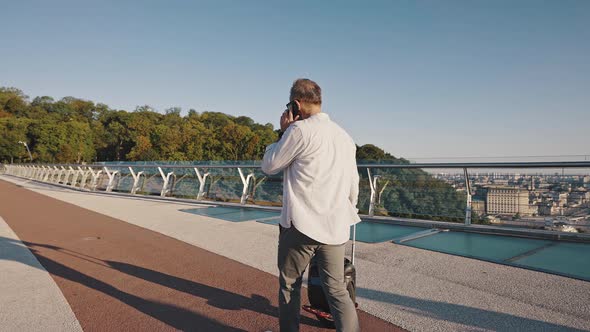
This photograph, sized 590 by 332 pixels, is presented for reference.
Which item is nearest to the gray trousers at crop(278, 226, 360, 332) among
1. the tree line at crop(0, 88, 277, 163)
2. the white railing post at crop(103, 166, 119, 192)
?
the white railing post at crop(103, 166, 119, 192)

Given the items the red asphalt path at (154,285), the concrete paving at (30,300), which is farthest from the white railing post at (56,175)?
the concrete paving at (30,300)

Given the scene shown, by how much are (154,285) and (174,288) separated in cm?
28

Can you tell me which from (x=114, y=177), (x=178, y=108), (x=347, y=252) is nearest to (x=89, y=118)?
(x=178, y=108)

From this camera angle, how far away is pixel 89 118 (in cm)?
12238

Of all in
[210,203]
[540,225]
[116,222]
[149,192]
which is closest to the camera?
[540,225]

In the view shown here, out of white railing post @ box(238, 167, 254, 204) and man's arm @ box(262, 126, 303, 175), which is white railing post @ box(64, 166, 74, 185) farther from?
man's arm @ box(262, 126, 303, 175)

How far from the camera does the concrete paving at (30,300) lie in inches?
127

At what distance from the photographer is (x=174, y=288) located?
411cm

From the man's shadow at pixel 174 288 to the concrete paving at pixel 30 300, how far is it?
13cm

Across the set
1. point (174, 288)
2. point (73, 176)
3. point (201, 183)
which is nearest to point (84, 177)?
point (73, 176)

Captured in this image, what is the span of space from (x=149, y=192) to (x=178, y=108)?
11115 centimetres

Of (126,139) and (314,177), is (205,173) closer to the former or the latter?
(314,177)

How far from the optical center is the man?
2.39m

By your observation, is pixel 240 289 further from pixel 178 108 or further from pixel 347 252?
pixel 178 108
